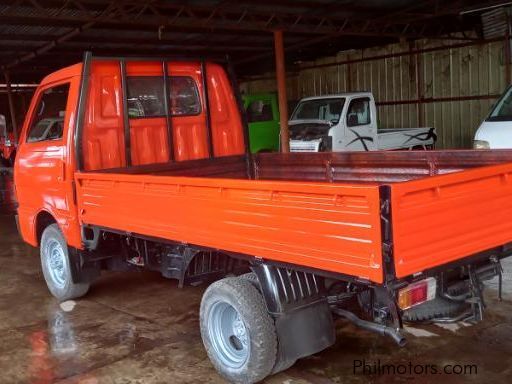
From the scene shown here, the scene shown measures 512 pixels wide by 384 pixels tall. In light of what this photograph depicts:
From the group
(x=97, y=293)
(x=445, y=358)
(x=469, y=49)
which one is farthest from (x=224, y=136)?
(x=469, y=49)

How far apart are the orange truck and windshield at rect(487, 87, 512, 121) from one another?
3656mm

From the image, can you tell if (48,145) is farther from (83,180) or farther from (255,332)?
(255,332)

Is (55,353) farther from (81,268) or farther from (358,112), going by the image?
(358,112)

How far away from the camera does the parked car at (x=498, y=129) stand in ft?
22.6

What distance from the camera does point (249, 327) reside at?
10.5ft

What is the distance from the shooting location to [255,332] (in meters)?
3.18

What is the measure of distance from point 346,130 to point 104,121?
7.16 meters

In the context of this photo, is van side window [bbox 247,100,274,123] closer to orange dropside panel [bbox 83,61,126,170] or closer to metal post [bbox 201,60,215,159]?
metal post [bbox 201,60,215,159]

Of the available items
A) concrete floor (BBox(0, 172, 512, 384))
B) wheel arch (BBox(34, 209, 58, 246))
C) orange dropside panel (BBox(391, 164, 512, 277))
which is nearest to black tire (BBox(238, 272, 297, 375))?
concrete floor (BBox(0, 172, 512, 384))

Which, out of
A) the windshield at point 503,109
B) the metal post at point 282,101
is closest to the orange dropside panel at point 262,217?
the windshield at point 503,109

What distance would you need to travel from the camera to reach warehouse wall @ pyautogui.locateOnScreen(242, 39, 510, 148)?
13.6 m

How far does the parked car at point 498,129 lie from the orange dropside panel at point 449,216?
4232mm

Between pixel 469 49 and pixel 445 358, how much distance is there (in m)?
11.8

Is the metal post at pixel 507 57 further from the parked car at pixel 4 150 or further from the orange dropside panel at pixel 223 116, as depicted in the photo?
the parked car at pixel 4 150
